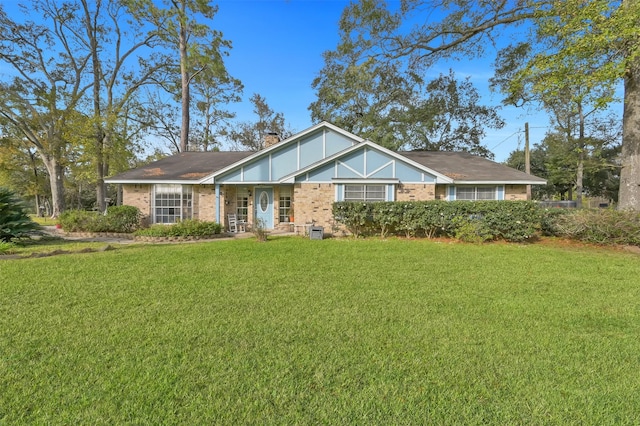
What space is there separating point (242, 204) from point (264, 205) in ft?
3.85

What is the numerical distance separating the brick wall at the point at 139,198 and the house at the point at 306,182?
0.14ft

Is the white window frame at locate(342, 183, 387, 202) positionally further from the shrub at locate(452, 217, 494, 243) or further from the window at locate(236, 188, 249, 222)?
the window at locate(236, 188, 249, 222)

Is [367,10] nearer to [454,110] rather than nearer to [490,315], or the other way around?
[454,110]

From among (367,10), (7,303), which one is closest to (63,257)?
(7,303)

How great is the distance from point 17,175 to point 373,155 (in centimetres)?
4073

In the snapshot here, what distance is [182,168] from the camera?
16297mm

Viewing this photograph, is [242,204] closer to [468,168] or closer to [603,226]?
[468,168]

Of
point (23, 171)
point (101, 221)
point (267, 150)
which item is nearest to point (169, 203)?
point (101, 221)

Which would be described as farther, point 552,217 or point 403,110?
point 403,110

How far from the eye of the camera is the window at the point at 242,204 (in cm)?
1581

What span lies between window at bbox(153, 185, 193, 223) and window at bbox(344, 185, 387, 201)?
8008 millimetres

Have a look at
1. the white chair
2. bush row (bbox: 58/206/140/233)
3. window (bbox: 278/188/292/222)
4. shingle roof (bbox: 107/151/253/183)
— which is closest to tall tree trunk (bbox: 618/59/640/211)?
window (bbox: 278/188/292/222)

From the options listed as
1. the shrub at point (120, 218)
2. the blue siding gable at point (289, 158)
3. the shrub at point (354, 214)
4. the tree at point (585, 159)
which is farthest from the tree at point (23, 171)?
the tree at point (585, 159)

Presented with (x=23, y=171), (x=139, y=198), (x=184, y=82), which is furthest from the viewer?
(x=23, y=171)
